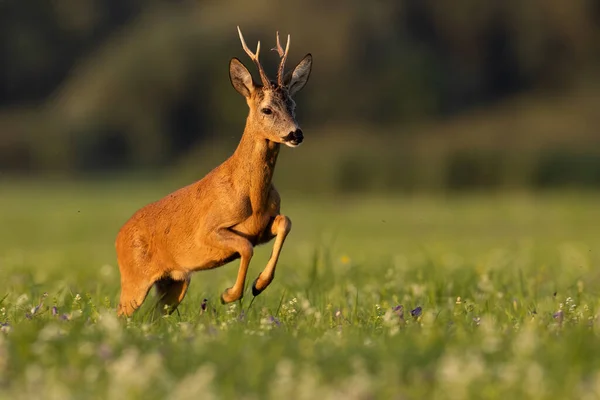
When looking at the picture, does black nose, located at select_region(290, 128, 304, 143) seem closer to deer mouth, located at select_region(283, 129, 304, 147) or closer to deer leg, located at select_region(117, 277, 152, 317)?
deer mouth, located at select_region(283, 129, 304, 147)

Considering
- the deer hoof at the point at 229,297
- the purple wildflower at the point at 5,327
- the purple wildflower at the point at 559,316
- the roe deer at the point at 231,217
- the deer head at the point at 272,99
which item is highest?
the deer head at the point at 272,99

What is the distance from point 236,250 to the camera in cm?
689

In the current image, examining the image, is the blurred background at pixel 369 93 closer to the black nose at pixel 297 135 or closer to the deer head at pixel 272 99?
the deer head at pixel 272 99

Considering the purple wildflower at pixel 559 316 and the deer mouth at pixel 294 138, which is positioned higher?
the deer mouth at pixel 294 138

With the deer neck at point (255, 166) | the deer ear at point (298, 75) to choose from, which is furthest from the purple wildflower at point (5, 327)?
the deer ear at point (298, 75)

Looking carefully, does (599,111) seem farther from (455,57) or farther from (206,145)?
(206,145)

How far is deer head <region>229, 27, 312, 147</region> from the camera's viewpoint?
6933mm

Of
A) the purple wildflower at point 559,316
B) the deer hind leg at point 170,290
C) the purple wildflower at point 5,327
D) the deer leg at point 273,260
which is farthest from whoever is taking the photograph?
the deer hind leg at point 170,290

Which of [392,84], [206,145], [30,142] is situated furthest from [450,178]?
[30,142]

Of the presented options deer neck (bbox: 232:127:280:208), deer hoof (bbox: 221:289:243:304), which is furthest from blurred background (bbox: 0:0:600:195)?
deer hoof (bbox: 221:289:243:304)

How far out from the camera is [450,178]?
2905 cm

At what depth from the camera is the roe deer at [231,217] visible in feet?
22.7

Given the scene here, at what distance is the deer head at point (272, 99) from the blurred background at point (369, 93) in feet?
72.6

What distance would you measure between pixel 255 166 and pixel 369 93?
25.5 meters
